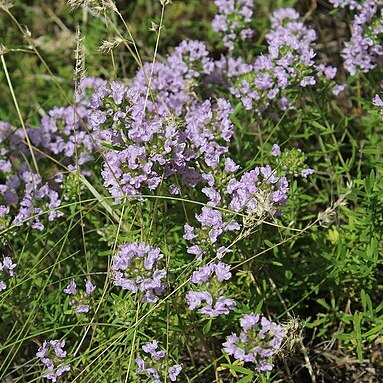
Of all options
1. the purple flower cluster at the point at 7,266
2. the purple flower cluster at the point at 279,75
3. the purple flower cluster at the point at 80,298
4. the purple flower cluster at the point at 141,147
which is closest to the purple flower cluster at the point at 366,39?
the purple flower cluster at the point at 279,75

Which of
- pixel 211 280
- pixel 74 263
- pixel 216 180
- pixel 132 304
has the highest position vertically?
pixel 216 180

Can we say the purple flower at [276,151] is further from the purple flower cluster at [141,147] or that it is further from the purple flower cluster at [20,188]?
the purple flower cluster at [20,188]

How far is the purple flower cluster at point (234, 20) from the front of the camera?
12.9ft

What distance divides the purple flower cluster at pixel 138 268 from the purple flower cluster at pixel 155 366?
0.77 ft

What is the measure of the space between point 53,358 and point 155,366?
0.42 m

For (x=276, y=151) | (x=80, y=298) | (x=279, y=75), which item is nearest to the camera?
(x=80, y=298)

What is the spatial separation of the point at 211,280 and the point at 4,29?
10.4 feet

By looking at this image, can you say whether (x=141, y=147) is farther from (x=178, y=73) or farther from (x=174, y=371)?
(x=178, y=73)

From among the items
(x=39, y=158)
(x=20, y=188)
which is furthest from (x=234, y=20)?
(x=20, y=188)

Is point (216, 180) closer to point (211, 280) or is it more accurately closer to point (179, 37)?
point (211, 280)

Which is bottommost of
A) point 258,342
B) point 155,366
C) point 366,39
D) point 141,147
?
point 155,366

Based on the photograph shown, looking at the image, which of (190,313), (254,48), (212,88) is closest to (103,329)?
(190,313)

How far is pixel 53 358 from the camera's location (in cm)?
282

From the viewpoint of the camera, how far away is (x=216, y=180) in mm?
2865
